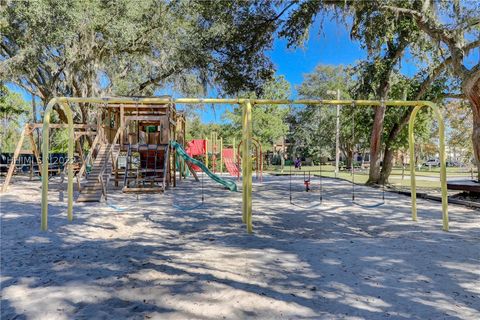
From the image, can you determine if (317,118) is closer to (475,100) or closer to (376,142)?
(376,142)

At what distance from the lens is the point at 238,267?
371 cm

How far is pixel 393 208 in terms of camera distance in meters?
8.00

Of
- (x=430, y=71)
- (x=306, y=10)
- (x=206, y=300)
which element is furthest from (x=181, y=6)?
(x=206, y=300)

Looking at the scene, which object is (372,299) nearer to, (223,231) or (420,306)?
(420,306)

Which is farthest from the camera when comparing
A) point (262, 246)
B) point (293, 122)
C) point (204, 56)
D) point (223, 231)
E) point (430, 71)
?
point (293, 122)

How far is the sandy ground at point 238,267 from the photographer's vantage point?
106 inches

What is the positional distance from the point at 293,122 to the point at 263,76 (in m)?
33.6

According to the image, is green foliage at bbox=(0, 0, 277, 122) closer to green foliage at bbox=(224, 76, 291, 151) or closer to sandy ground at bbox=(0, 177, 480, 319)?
sandy ground at bbox=(0, 177, 480, 319)

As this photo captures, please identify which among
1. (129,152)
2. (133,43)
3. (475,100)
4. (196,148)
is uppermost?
(133,43)

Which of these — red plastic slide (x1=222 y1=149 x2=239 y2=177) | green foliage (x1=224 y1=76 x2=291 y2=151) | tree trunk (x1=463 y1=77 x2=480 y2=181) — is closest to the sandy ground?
tree trunk (x1=463 y1=77 x2=480 y2=181)

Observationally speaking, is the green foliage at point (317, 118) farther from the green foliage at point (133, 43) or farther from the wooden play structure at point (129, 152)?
the wooden play structure at point (129, 152)

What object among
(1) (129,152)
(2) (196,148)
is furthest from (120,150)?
(2) (196,148)

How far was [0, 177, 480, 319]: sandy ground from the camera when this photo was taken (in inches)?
106

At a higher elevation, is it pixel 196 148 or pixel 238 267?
pixel 196 148
